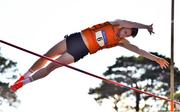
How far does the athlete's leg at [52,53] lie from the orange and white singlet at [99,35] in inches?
11.5

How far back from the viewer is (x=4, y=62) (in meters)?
25.9

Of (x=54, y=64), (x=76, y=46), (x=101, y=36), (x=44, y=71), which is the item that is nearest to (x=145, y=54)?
(x=101, y=36)

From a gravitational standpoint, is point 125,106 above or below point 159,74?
below

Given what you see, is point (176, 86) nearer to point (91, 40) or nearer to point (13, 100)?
point (13, 100)

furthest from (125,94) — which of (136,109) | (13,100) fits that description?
(13,100)

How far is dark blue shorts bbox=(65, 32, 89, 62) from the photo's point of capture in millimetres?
5141

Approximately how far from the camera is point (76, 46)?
5.16m

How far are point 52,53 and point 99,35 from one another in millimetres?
592

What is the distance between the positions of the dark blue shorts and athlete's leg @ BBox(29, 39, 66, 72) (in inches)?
2.4

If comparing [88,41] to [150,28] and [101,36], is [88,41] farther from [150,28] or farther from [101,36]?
[150,28]

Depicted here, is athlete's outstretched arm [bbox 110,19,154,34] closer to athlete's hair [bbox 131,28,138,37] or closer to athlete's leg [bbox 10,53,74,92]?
athlete's hair [bbox 131,28,138,37]

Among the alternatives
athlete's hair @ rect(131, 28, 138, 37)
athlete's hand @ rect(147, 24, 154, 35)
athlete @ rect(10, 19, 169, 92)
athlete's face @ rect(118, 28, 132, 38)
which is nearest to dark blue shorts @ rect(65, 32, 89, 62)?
athlete @ rect(10, 19, 169, 92)

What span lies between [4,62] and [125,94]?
24.9 feet

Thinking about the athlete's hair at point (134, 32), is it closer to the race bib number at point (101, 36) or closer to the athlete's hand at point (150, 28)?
the athlete's hand at point (150, 28)
